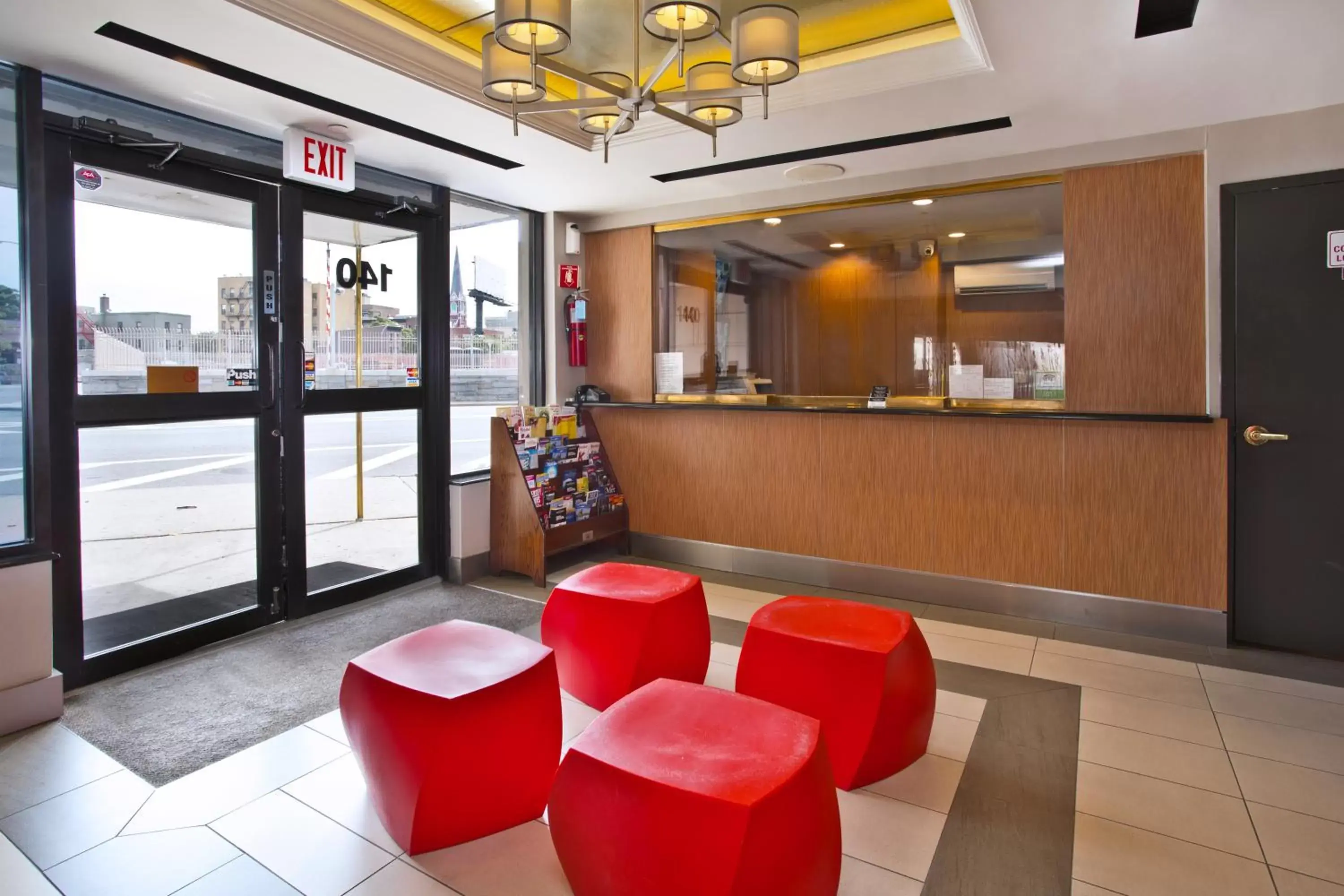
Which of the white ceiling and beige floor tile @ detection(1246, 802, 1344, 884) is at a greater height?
the white ceiling

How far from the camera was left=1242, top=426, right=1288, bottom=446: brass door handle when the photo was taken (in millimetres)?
3701

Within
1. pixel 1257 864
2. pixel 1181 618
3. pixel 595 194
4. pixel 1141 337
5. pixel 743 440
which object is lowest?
pixel 1257 864

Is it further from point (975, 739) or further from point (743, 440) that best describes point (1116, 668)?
point (743, 440)

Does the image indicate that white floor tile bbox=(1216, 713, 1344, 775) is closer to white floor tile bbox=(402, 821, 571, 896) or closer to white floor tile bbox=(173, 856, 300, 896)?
white floor tile bbox=(402, 821, 571, 896)

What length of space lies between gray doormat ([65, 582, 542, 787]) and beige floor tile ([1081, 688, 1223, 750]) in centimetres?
286

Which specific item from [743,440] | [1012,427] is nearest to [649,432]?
[743,440]

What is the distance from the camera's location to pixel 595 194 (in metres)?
5.19

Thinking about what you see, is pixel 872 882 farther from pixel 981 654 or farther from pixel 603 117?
pixel 603 117

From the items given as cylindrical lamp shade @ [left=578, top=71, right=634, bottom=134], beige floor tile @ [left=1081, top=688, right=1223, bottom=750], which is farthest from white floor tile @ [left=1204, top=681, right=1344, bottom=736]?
cylindrical lamp shade @ [left=578, top=71, right=634, bottom=134]

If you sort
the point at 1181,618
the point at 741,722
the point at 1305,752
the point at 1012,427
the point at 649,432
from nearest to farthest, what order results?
1. the point at 741,722
2. the point at 1305,752
3. the point at 1181,618
4. the point at 1012,427
5. the point at 649,432

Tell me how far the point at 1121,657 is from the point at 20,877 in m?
4.42

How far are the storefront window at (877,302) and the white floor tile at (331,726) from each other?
11.1ft

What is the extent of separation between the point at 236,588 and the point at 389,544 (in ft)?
3.53

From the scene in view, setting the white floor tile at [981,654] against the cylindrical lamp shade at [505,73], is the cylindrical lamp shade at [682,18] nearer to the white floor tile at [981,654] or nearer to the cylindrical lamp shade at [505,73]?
the cylindrical lamp shade at [505,73]
